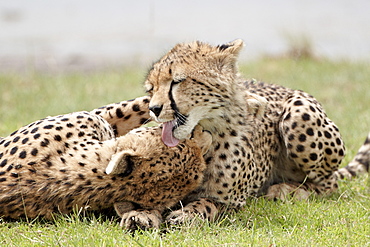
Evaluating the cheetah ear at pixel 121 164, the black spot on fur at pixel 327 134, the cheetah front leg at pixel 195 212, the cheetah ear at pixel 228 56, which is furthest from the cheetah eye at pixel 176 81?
the black spot on fur at pixel 327 134

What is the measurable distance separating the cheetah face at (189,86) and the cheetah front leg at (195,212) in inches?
16.6

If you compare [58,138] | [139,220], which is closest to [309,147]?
[139,220]

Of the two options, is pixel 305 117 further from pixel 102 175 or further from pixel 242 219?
pixel 102 175

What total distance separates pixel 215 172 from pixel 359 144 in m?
2.41

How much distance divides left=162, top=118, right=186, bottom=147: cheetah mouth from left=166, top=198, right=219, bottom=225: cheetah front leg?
41 centimetres

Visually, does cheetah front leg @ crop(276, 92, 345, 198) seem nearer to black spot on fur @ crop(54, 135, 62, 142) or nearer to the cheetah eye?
the cheetah eye

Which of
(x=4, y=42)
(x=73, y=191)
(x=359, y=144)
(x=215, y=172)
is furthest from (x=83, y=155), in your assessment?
(x=4, y=42)

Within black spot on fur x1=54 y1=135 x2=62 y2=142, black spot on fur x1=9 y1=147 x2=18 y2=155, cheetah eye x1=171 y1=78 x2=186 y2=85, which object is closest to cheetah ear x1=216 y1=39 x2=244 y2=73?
cheetah eye x1=171 y1=78 x2=186 y2=85

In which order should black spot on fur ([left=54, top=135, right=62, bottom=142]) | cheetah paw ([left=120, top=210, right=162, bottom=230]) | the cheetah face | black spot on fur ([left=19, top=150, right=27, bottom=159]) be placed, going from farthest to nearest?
1. black spot on fur ([left=54, top=135, right=62, bottom=142])
2. black spot on fur ([left=19, top=150, right=27, bottom=159])
3. the cheetah face
4. cheetah paw ([left=120, top=210, right=162, bottom=230])

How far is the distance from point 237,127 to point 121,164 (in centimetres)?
91

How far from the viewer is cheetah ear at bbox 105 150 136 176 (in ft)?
11.6

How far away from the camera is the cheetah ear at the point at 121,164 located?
3522 mm

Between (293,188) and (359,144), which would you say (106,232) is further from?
(359,144)

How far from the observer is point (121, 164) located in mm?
3574
